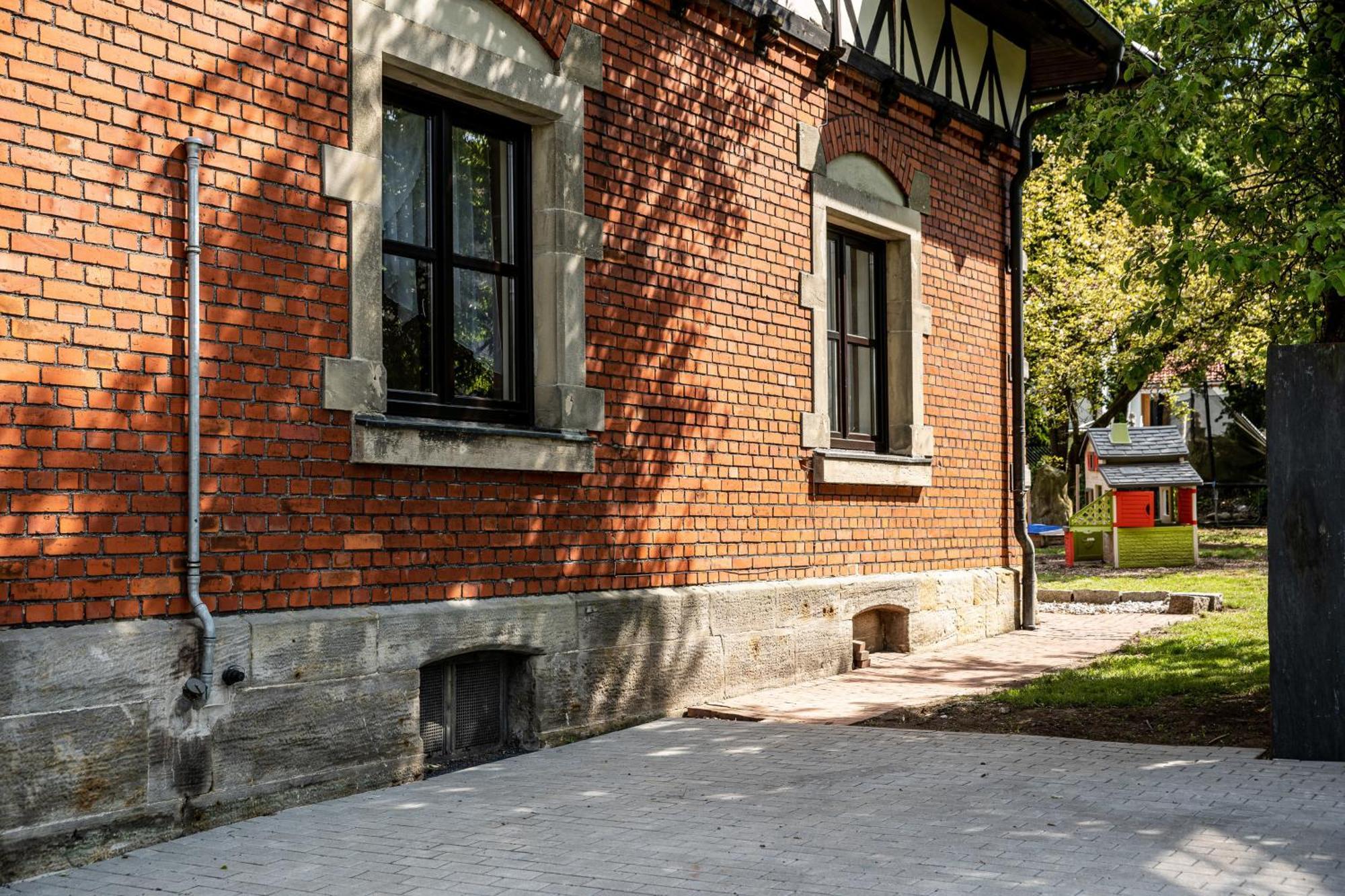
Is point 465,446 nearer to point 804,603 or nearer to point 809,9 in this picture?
point 804,603

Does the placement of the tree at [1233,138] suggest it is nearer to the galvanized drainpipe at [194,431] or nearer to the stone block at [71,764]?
the galvanized drainpipe at [194,431]

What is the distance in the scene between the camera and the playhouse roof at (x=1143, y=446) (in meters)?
22.4

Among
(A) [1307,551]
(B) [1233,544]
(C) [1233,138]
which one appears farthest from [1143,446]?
(A) [1307,551]

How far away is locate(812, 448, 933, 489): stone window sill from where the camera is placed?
1055 cm

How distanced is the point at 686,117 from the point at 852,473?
3.15 m

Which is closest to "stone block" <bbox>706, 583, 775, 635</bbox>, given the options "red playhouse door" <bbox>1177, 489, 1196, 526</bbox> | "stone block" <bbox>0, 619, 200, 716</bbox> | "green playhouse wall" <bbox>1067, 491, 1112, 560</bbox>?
"stone block" <bbox>0, 619, 200, 716</bbox>

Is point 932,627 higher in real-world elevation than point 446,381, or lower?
lower

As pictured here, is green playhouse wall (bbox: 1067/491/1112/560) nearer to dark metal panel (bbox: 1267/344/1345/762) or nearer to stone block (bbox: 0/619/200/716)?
dark metal panel (bbox: 1267/344/1345/762)

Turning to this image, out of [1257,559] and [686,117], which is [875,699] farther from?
[1257,559]

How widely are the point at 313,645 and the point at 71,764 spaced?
1.27 m

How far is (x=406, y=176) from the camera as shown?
24.3ft

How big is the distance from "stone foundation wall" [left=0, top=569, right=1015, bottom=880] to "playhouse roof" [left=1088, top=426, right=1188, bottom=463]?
14569 millimetres

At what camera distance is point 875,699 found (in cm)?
943

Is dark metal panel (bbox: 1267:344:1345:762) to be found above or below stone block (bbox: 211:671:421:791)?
above
